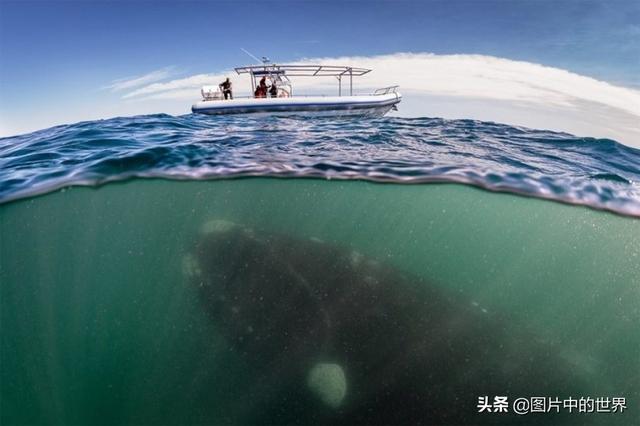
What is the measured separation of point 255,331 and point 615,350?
300 inches

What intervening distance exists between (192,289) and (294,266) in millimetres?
2205

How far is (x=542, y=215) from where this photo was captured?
9.74 metres

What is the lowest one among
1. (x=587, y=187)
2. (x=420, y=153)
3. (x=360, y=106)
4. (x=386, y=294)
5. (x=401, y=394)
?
(x=401, y=394)

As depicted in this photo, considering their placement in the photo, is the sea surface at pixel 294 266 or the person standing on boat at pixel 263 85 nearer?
the sea surface at pixel 294 266

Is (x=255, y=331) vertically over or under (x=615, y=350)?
over

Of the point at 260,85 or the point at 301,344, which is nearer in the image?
the point at 301,344

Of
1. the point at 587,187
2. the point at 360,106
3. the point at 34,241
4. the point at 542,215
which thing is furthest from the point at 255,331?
the point at 360,106

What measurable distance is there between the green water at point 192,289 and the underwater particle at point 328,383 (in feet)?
3.46

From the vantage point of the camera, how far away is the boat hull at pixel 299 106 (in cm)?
2045

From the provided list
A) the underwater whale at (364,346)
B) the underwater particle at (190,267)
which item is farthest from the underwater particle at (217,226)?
the underwater whale at (364,346)

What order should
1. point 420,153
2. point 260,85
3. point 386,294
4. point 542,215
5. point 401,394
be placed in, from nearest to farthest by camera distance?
point 401,394 → point 386,294 → point 542,215 → point 420,153 → point 260,85

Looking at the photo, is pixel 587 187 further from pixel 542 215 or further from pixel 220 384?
pixel 220 384

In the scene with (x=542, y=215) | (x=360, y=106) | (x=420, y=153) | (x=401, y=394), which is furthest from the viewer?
(x=360, y=106)

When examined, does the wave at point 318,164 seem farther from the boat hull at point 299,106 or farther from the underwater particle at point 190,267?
the boat hull at point 299,106
